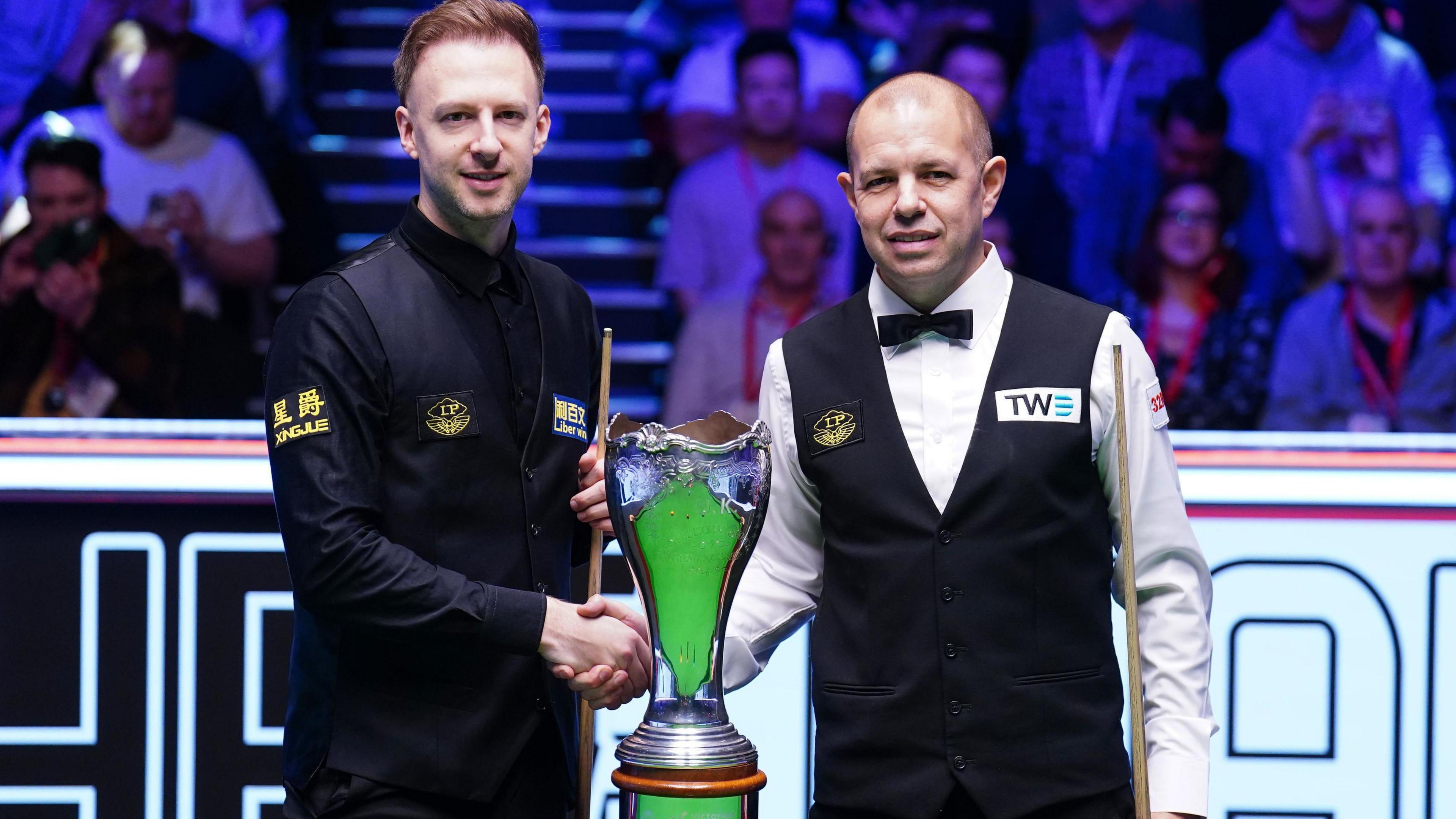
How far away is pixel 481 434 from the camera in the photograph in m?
1.70

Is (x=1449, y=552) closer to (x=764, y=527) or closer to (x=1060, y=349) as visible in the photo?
(x=1060, y=349)

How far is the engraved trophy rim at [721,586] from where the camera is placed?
156 centimetres

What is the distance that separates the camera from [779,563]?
6.11ft

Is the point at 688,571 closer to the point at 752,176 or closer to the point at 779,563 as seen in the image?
the point at 779,563

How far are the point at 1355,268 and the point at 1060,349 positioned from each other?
3050 millimetres

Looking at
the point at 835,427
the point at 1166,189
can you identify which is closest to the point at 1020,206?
the point at 1166,189

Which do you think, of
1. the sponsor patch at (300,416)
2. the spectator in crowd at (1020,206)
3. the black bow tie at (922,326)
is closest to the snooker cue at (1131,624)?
the black bow tie at (922,326)

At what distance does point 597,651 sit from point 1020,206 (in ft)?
9.83

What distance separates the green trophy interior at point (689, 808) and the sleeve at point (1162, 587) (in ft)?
1.62

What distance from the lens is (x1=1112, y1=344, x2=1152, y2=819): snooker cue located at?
1.61m

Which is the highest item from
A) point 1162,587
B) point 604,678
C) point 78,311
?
point 78,311

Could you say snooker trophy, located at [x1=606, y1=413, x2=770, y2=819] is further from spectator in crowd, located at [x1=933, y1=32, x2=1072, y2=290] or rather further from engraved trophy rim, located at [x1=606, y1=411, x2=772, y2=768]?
spectator in crowd, located at [x1=933, y1=32, x2=1072, y2=290]

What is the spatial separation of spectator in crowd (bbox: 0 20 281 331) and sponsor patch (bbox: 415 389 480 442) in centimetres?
300

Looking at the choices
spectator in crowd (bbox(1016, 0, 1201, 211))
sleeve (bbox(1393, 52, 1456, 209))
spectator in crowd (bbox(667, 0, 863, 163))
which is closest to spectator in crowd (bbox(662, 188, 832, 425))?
spectator in crowd (bbox(667, 0, 863, 163))
